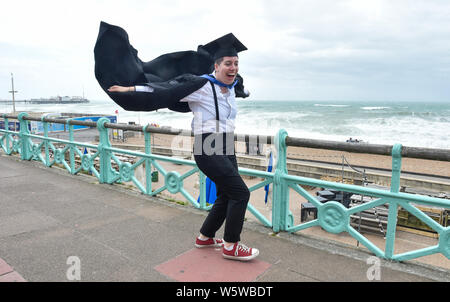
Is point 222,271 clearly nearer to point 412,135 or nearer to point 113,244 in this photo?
point 113,244

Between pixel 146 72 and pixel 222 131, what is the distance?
75cm

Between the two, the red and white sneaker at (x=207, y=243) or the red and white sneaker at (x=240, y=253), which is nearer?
the red and white sneaker at (x=240, y=253)

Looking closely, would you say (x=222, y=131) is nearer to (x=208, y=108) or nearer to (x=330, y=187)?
(x=208, y=108)

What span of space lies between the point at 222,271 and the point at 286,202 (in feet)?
3.43

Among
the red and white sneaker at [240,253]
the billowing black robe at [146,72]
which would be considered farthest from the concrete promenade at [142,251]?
the billowing black robe at [146,72]

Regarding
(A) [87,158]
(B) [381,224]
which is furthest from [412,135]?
(A) [87,158]

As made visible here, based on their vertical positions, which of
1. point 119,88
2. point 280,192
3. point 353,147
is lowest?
point 280,192

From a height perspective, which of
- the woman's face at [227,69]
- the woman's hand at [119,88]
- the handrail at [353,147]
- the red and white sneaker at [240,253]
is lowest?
the red and white sneaker at [240,253]

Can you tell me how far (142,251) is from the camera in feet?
9.90

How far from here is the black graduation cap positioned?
2.61 meters

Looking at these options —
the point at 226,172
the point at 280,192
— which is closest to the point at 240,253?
the point at 226,172

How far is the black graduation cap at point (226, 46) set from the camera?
103 inches

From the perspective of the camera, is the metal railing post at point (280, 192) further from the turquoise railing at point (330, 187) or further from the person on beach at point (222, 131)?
the person on beach at point (222, 131)
